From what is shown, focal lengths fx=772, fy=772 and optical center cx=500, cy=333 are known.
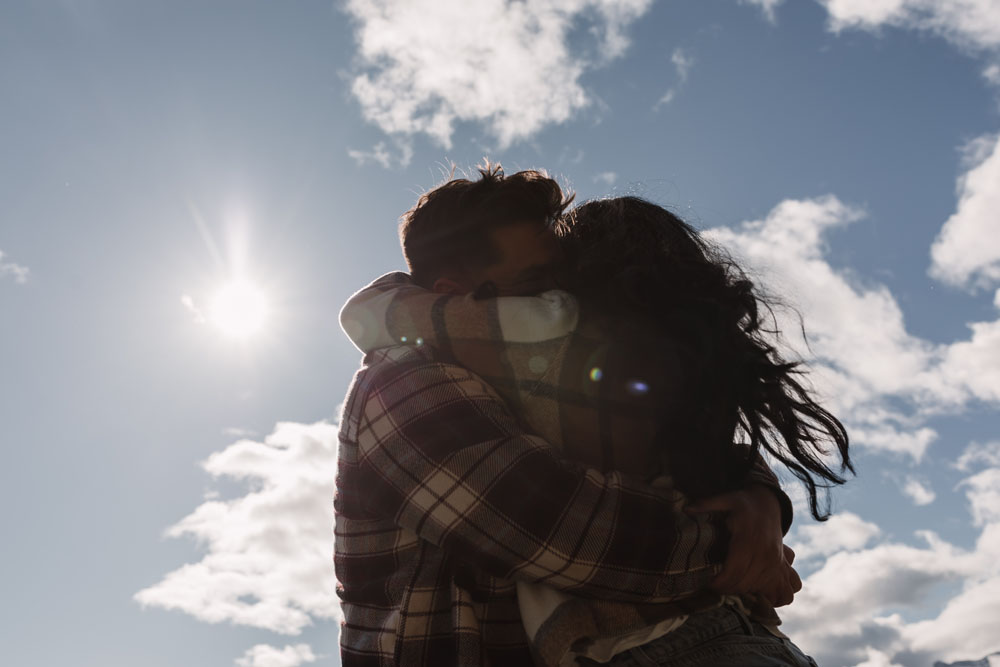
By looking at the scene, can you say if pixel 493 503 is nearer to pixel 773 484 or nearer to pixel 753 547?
pixel 753 547

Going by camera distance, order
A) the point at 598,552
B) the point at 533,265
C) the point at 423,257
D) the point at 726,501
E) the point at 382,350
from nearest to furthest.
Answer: the point at 598,552 < the point at 726,501 < the point at 382,350 < the point at 533,265 < the point at 423,257

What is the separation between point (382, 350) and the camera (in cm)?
258

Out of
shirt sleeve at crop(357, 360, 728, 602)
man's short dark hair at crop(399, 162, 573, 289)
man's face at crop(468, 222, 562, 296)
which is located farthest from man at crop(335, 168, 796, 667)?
man's short dark hair at crop(399, 162, 573, 289)

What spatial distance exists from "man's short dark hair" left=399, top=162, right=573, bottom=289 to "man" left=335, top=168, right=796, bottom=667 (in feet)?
1.48

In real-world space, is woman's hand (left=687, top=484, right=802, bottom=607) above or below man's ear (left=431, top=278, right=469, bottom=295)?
below

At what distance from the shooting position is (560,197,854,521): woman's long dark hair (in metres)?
2.46

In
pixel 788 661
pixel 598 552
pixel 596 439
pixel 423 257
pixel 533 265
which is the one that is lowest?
pixel 788 661

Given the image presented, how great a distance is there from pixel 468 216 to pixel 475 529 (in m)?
1.36

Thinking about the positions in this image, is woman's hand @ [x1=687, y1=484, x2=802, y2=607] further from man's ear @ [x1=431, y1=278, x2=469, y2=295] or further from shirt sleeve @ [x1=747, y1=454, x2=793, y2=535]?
man's ear @ [x1=431, y1=278, x2=469, y2=295]

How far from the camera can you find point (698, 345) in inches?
98.4

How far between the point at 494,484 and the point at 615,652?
0.57 m

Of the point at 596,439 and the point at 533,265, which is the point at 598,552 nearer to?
the point at 596,439

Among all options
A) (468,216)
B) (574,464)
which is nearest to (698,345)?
(574,464)

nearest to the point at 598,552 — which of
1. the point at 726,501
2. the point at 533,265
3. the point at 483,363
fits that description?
the point at 726,501
